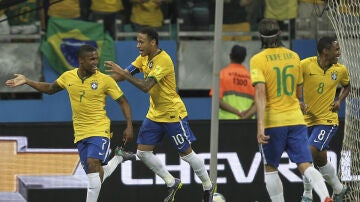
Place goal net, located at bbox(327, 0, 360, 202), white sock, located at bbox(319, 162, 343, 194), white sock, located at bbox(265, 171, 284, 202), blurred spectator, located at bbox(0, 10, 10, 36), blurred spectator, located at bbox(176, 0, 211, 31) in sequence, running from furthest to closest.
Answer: blurred spectator, located at bbox(176, 0, 211, 31) < blurred spectator, located at bbox(0, 10, 10, 36) < goal net, located at bbox(327, 0, 360, 202) < white sock, located at bbox(319, 162, 343, 194) < white sock, located at bbox(265, 171, 284, 202)

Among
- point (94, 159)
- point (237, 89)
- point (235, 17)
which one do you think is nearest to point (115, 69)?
point (94, 159)

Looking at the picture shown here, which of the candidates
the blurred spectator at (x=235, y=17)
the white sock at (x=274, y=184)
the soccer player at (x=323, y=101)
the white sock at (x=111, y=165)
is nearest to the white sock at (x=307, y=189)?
the soccer player at (x=323, y=101)

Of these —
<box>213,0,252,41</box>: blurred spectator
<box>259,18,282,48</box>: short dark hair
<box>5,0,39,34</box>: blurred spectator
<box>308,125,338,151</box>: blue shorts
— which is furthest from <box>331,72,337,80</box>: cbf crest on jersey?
<box>5,0,39,34</box>: blurred spectator

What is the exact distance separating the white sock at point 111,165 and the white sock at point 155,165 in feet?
0.89

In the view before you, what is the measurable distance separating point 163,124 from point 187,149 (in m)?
0.41

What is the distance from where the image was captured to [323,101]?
12.8m

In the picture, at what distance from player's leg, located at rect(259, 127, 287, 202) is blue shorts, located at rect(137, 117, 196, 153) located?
5.32 feet

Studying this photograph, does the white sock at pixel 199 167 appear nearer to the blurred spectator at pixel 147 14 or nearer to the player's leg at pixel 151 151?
the player's leg at pixel 151 151

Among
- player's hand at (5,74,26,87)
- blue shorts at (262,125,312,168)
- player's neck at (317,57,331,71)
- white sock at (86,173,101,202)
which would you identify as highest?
player's neck at (317,57,331,71)

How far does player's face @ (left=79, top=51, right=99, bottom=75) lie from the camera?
1220cm

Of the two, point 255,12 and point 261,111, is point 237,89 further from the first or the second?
point 261,111

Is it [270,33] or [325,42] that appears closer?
[270,33]

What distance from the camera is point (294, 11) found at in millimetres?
17438

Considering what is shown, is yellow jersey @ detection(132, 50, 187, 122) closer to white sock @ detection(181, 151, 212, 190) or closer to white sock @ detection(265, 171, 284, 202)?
white sock @ detection(181, 151, 212, 190)
